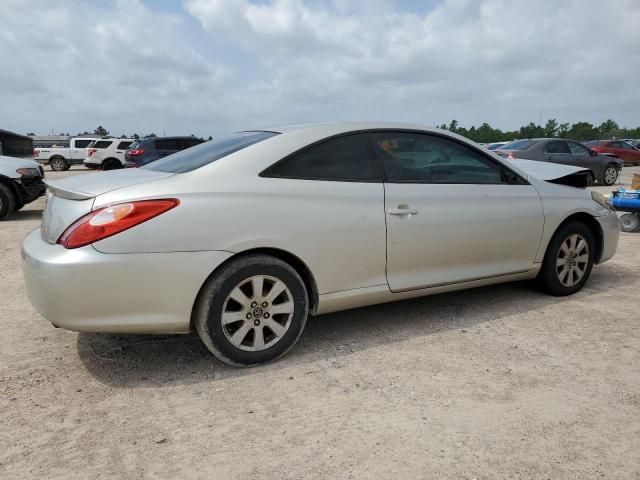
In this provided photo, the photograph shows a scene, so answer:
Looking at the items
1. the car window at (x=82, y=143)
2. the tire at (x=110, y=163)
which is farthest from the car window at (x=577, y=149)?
the car window at (x=82, y=143)

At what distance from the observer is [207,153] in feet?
12.0

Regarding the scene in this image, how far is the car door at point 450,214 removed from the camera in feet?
12.3

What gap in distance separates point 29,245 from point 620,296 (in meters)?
4.67

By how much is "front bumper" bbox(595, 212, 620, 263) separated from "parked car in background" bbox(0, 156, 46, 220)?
8.64m

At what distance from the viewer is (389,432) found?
2.58m

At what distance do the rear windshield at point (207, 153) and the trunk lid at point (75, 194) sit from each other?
0.52 ft

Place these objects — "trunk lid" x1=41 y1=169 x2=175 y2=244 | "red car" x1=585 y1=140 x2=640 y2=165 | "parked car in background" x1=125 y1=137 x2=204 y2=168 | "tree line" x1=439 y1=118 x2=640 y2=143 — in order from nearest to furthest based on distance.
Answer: "trunk lid" x1=41 y1=169 x2=175 y2=244, "parked car in background" x1=125 y1=137 x2=204 y2=168, "red car" x1=585 y1=140 x2=640 y2=165, "tree line" x1=439 y1=118 x2=640 y2=143

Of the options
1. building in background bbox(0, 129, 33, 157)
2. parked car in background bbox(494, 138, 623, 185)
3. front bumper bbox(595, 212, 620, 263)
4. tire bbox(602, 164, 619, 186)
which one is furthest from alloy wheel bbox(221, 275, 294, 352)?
tire bbox(602, 164, 619, 186)

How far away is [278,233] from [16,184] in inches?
318

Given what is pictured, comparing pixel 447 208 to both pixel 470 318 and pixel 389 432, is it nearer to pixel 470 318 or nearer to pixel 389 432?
pixel 470 318

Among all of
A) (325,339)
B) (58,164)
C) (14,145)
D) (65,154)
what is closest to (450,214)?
(325,339)

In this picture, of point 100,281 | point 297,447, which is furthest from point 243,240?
point 297,447

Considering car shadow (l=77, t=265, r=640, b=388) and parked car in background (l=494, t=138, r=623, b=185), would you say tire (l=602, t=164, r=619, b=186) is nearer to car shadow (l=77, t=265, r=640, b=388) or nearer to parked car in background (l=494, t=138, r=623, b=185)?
parked car in background (l=494, t=138, r=623, b=185)

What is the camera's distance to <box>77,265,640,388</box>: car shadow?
3.25 metres
